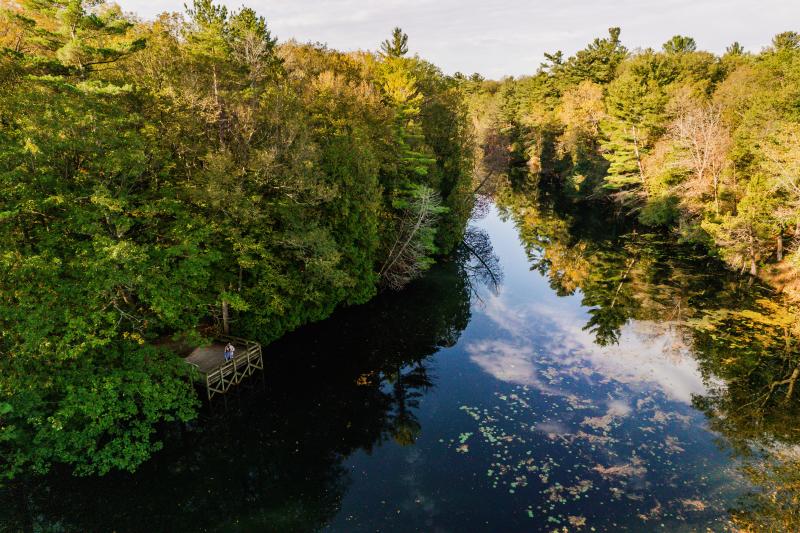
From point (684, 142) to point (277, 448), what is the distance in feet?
150

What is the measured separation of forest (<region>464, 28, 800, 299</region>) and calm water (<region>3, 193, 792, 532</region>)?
26.4 ft

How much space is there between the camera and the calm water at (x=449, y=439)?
16.3 metres

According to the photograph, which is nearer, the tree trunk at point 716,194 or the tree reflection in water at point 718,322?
the tree reflection in water at point 718,322

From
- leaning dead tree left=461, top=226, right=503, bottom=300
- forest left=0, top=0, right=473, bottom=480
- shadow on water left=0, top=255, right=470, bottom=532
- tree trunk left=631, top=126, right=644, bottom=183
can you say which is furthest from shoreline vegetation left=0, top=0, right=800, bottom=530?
tree trunk left=631, top=126, right=644, bottom=183

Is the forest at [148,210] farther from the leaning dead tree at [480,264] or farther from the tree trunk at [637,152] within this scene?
the tree trunk at [637,152]

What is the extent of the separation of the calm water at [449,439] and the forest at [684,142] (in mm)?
8038

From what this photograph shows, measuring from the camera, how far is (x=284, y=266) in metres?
26.3

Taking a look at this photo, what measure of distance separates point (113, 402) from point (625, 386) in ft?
84.2

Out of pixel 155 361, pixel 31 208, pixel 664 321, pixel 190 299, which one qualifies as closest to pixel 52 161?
pixel 31 208

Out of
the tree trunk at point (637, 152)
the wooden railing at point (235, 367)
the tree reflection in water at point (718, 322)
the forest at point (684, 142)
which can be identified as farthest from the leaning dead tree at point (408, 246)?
the tree trunk at point (637, 152)

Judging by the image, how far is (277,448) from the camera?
19938 millimetres

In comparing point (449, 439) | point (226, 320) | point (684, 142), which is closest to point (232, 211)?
point (226, 320)

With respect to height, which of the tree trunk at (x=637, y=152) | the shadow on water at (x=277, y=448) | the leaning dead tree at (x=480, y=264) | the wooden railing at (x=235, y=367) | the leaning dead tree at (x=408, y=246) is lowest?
the shadow on water at (x=277, y=448)

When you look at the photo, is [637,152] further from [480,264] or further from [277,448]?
[277,448]
